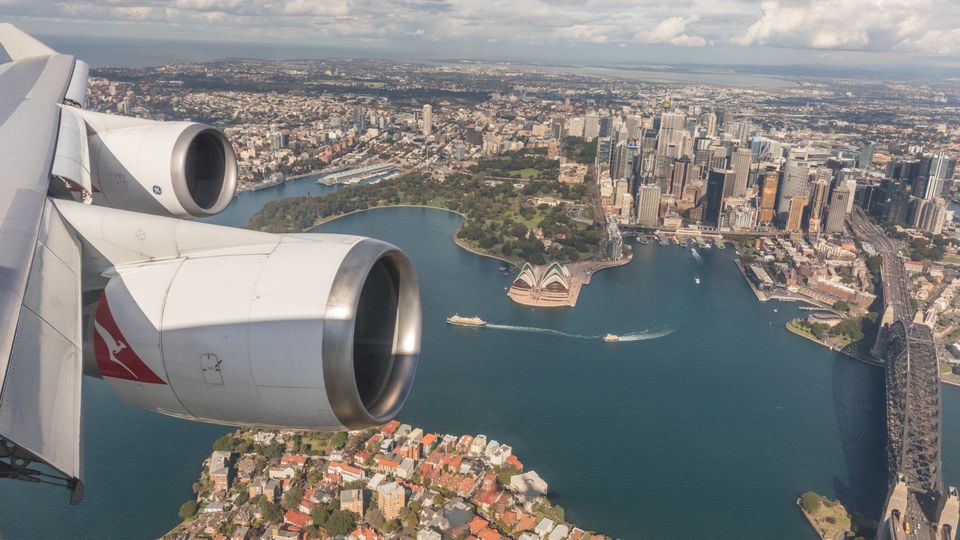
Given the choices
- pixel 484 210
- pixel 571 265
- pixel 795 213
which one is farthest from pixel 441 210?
pixel 795 213

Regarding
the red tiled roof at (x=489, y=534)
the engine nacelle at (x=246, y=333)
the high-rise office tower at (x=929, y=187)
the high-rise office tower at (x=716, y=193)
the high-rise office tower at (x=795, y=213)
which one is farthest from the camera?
the high-rise office tower at (x=929, y=187)

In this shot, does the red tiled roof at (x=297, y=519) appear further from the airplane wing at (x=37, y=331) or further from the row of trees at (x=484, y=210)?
the row of trees at (x=484, y=210)

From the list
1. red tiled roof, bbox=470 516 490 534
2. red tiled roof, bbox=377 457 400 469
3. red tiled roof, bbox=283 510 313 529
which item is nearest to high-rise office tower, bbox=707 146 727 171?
red tiled roof, bbox=377 457 400 469

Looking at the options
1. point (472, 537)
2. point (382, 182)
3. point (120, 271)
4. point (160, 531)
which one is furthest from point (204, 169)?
point (382, 182)

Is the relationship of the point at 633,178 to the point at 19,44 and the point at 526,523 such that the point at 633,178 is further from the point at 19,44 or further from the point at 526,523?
the point at 19,44

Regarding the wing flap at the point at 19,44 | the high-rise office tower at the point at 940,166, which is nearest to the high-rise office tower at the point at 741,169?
the high-rise office tower at the point at 940,166

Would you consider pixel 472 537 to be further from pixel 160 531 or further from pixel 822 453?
pixel 822 453

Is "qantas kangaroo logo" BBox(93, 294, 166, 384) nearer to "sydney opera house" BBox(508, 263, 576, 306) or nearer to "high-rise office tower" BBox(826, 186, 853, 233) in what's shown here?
"sydney opera house" BBox(508, 263, 576, 306)
